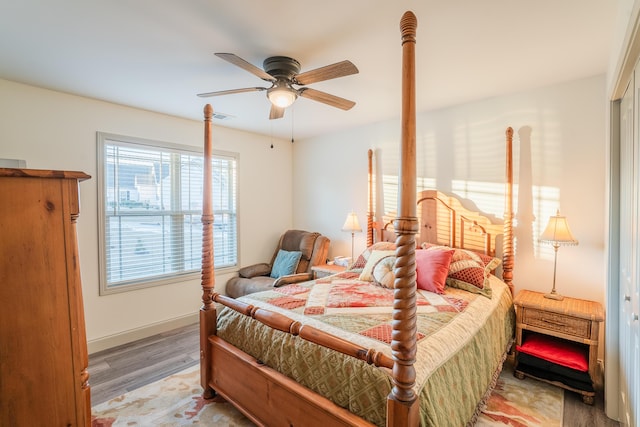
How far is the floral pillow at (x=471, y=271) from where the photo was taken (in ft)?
8.48

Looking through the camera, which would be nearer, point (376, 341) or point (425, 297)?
point (376, 341)

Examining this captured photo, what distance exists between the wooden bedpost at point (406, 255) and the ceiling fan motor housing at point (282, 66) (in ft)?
3.73

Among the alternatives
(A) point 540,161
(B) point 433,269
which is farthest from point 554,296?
(A) point 540,161

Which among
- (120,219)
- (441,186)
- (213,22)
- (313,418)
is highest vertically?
(213,22)

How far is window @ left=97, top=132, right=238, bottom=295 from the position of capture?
10.6 feet

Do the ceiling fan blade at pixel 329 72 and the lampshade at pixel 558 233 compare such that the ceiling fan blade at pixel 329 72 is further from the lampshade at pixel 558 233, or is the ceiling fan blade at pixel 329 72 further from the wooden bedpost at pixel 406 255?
the lampshade at pixel 558 233

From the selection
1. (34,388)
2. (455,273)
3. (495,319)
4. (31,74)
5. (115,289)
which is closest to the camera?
(34,388)

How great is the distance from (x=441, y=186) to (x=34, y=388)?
3410 millimetres

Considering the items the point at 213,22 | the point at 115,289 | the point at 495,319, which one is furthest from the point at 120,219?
the point at 495,319

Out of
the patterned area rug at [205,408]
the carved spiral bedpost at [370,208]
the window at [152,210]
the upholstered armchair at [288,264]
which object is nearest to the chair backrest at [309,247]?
the upholstered armchair at [288,264]

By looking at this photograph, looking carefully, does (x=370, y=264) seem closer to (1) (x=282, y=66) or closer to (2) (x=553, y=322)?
(2) (x=553, y=322)

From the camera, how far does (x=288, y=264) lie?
13.7 feet

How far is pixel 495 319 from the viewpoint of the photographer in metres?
2.31

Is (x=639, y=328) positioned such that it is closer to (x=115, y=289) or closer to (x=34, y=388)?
(x=34, y=388)
